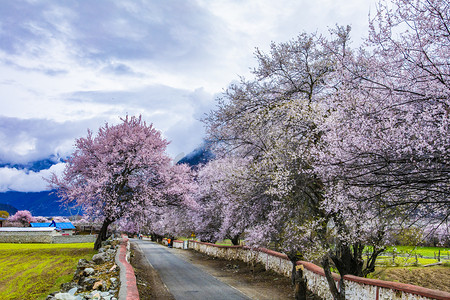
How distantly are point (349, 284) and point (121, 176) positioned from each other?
17924 millimetres

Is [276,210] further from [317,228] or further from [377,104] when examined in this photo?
[377,104]

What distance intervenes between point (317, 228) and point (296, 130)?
147 inches

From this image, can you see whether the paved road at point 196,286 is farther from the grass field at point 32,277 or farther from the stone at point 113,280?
the grass field at point 32,277

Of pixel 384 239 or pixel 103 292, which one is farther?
pixel 384 239

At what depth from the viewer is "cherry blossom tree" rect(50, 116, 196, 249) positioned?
24.7 meters

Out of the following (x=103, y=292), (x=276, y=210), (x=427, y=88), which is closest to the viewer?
(x=427, y=88)

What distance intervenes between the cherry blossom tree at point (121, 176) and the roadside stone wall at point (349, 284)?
273 inches

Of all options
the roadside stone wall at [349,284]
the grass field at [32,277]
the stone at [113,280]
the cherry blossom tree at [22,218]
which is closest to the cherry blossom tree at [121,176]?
the grass field at [32,277]

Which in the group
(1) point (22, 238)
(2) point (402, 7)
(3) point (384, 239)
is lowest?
(1) point (22, 238)

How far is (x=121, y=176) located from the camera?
2508 centimetres

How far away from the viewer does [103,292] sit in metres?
8.91

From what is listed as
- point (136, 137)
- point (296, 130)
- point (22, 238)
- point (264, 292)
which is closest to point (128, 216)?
point (136, 137)

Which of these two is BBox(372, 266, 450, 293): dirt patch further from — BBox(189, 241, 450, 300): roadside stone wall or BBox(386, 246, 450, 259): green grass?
BBox(189, 241, 450, 300): roadside stone wall

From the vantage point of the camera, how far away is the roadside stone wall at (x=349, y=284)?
8175 millimetres
